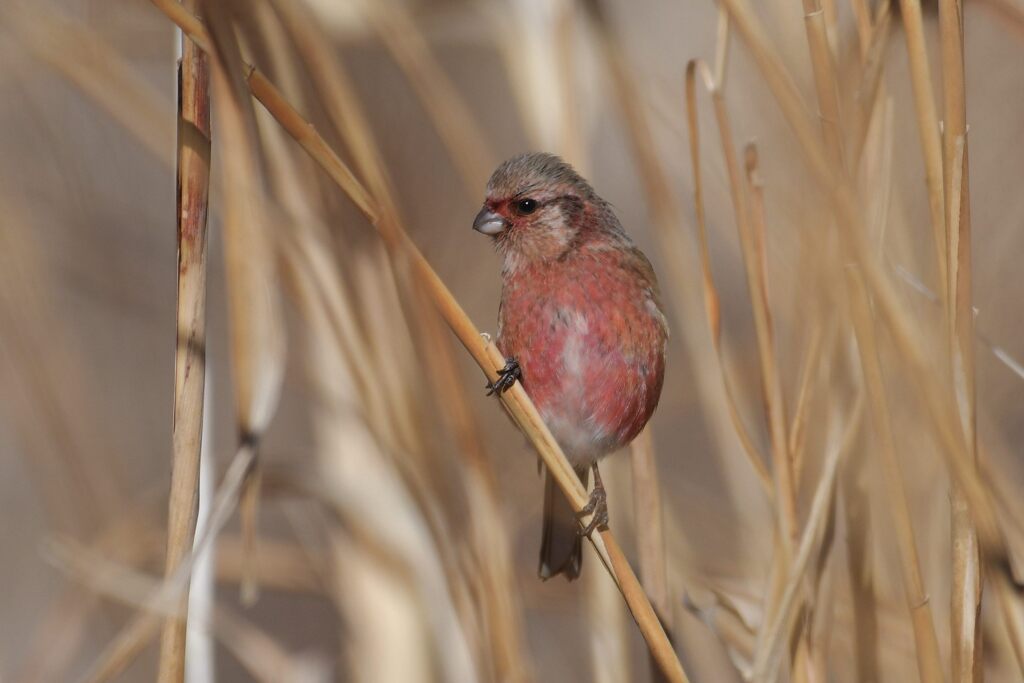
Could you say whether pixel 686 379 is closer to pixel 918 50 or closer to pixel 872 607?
pixel 872 607

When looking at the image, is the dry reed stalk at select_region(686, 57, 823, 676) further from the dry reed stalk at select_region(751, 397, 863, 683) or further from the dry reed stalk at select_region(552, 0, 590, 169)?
the dry reed stalk at select_region(552, 0, 590, 169)

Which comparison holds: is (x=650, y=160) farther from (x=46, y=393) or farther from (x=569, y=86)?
(x=46, y=393)

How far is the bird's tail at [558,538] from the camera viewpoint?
6.13 ft

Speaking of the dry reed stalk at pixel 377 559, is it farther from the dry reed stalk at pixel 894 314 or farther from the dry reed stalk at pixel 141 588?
the dry reed stalk at pixel 894 314

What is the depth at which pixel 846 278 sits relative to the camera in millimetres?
1225

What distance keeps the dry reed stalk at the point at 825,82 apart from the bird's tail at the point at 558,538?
0.90 meters

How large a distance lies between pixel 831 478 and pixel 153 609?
997 mm

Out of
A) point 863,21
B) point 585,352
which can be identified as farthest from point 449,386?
point 863,21

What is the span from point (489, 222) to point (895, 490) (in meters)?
0.83

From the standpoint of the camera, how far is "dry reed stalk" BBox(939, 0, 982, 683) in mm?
1148

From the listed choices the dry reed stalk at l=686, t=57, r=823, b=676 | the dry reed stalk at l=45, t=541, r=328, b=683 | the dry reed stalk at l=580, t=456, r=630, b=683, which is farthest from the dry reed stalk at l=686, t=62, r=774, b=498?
the dry reed stalk at l=45, t=541, r=328, b=683

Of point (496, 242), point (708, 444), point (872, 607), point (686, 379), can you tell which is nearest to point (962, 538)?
point (872, 607)

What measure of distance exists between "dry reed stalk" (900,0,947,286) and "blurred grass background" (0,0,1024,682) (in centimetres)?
11

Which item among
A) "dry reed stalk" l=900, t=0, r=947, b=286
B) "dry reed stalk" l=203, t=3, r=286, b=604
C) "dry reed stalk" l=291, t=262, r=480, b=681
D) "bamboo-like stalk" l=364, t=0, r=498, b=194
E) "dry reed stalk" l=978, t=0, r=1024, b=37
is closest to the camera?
"dry reed stalk" l=900, t=0, r=947, b=286
